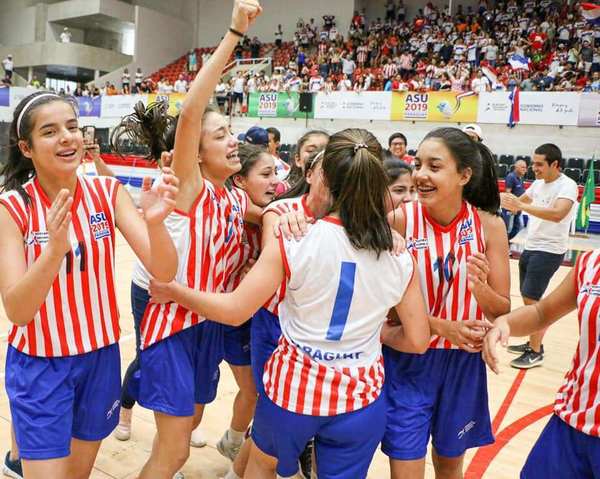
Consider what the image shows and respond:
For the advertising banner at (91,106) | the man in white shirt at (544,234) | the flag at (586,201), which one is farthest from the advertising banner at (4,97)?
the man in white shirt at (544,234)

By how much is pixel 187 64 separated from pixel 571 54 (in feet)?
62.1

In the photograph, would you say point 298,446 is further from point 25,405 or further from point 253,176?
point 253,176

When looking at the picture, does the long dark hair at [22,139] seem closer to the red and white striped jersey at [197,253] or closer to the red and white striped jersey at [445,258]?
the red and white striped jersey at [197,253]

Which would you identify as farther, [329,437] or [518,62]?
[518,62]

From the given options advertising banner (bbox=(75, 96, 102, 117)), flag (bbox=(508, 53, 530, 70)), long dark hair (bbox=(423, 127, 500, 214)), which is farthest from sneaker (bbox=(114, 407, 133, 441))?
advertising banner (bbox=(75, 96, 102, 117))

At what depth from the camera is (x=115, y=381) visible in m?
2.31

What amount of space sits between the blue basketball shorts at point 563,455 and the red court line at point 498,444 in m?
1.56

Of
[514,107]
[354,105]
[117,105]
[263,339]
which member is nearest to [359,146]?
[263,339]

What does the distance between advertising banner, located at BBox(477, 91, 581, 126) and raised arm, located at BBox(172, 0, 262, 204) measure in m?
14.5

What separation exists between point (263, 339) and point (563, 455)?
49.5 inches

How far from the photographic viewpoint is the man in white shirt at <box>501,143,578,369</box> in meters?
5.09

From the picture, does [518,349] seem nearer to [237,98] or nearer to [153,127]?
[153,127]

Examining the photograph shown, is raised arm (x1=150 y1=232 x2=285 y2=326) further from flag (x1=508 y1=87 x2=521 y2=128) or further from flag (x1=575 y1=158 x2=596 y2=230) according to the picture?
flag (x1=508 y1=87 x2=521 y2=128)

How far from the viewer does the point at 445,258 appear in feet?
7.64
